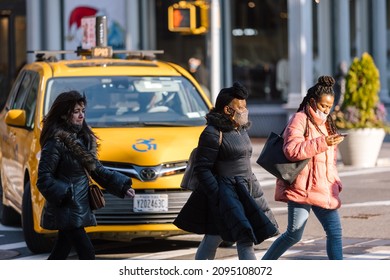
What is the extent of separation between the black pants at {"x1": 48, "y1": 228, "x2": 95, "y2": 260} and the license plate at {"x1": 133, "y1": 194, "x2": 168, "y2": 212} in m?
2.06

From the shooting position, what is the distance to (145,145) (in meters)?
11.1

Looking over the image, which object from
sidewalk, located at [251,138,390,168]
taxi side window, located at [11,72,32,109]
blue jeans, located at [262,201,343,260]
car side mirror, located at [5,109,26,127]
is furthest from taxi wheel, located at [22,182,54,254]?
sidewalk, located at [251,138,390,168]

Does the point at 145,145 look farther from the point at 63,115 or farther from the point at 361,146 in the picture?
the point at 361,146

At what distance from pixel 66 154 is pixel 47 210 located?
0.44m

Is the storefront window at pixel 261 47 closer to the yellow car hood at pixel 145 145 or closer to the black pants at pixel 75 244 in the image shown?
the yellow car hood at pixel 145 145

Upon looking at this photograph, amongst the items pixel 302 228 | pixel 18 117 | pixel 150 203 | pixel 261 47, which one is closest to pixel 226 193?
pixel 302 228

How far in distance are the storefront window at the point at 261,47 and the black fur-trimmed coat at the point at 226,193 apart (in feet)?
62.0

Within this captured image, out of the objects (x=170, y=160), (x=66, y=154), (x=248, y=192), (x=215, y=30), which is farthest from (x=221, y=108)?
(x=215, y=30)

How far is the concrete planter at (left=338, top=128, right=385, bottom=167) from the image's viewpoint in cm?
1922

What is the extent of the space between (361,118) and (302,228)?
10.5 meters

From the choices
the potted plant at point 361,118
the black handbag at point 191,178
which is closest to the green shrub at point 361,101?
the potted plant at point 361,118

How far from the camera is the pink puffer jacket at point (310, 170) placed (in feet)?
29.3

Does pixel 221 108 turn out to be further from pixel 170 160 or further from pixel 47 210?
pixel 170 160

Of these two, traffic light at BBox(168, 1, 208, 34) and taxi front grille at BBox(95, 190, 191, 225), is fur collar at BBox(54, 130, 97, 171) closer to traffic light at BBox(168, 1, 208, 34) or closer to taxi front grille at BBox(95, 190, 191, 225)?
taxi front grille at BBox(95, 190, 191, 225)
